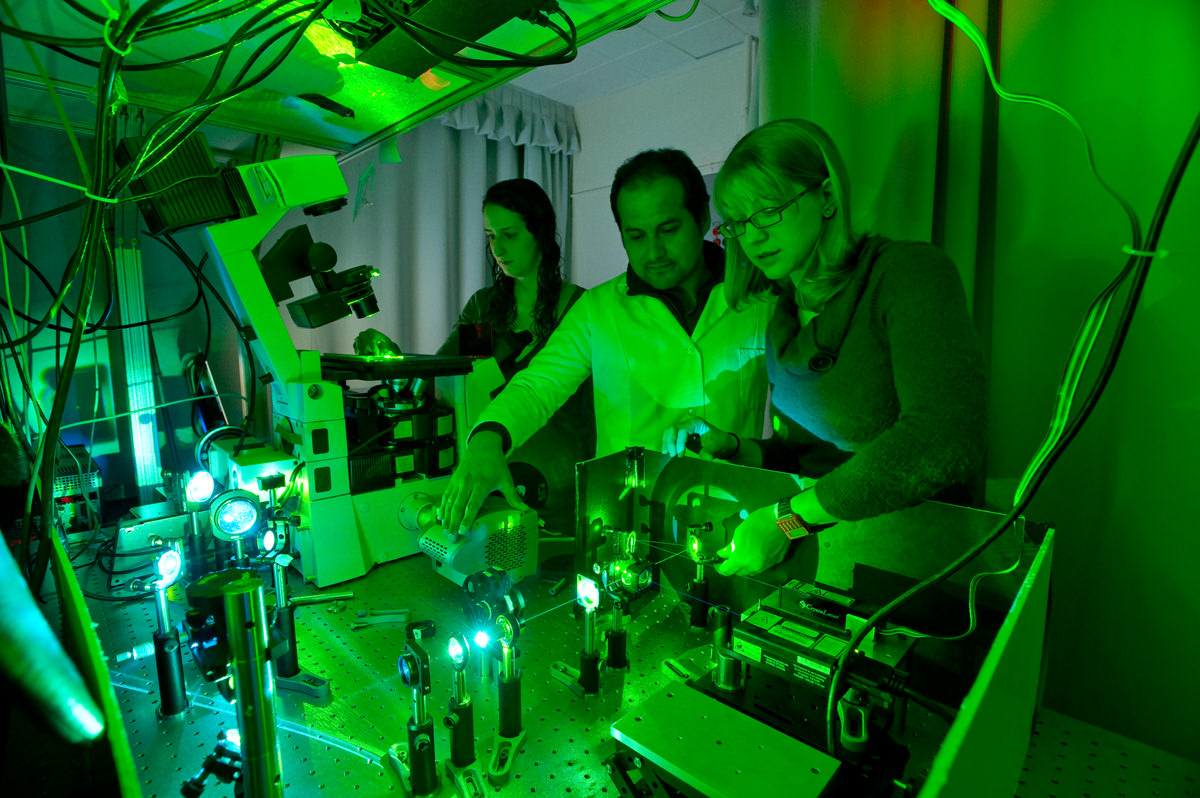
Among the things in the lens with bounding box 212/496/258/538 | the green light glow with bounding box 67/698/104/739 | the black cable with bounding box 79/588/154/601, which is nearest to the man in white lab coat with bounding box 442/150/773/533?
the lens with bounding box 212/496/258/538

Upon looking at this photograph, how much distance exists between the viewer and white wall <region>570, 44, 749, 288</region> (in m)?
3.29

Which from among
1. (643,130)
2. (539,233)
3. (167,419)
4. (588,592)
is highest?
(643,130)

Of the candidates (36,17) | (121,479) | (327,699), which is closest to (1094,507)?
(327,699)

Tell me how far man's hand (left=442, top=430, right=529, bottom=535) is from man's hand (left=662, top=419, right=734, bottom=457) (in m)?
0.32

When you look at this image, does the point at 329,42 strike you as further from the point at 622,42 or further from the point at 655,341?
the point at 622,42

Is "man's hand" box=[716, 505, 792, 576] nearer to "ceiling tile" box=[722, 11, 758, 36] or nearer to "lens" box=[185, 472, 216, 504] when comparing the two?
"lens" box=[185, 472, 216, 504]

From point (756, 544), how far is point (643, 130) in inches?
134

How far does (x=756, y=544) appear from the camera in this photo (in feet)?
2.78

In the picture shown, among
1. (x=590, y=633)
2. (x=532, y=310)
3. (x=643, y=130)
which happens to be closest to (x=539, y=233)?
(x=532, y=310)

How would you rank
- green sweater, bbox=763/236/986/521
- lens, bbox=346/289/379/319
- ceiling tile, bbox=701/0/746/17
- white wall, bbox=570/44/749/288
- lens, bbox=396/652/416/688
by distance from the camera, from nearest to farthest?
lens, bbox=396/652/416/688 → green sweater, bbox=763/236/986/521 → lens, bbox=346/289/379/319 → ceiling tile, bbox=701/0/746/17 → white wall, bbox=570/44/749/288

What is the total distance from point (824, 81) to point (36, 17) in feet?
4.78

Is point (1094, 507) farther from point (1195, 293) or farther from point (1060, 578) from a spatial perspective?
point (1195, 293)

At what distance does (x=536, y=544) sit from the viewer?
1.11m

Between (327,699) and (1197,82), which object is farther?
(1197,82)
